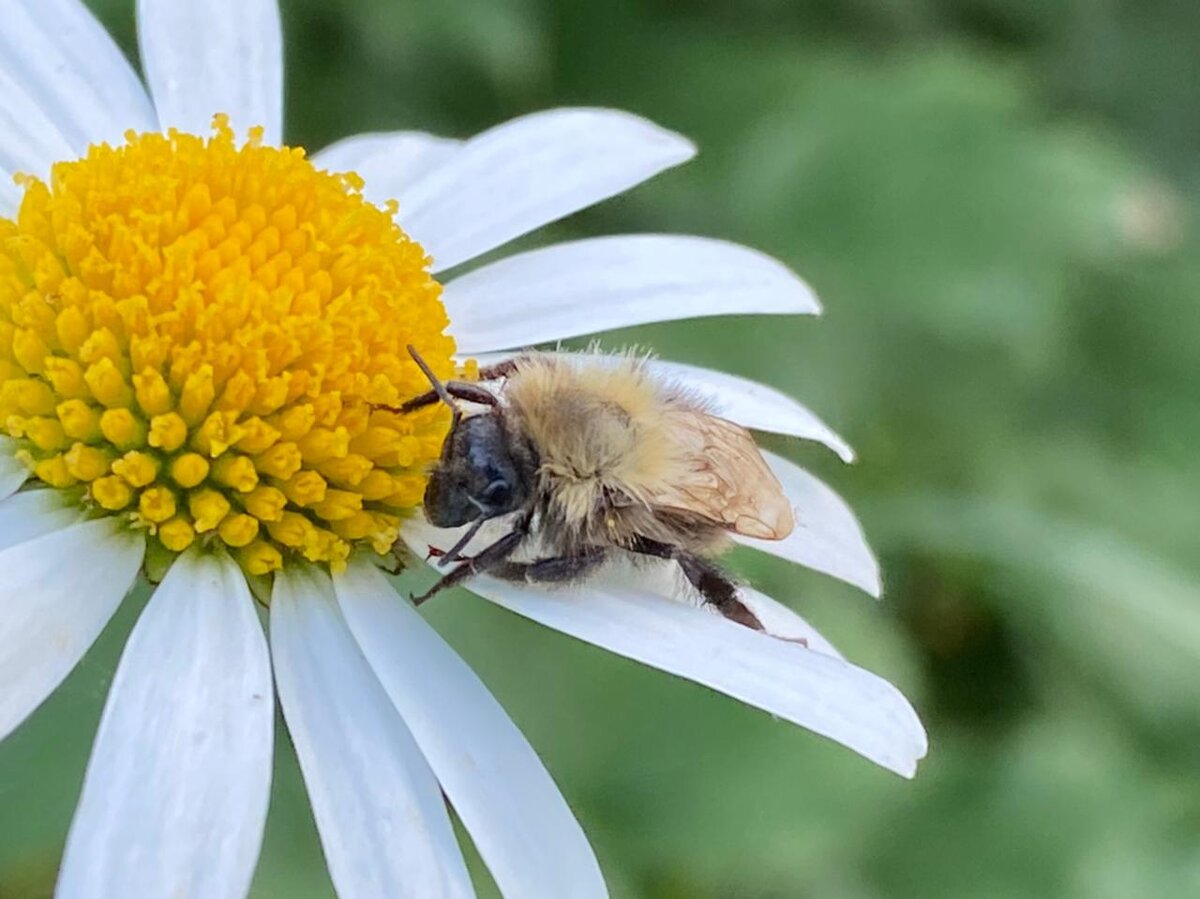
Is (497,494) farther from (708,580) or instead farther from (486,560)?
(708,580)

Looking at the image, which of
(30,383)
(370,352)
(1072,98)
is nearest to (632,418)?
(370,352)

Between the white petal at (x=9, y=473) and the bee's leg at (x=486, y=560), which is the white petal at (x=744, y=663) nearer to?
the bee's leg at (x=486, y=560)

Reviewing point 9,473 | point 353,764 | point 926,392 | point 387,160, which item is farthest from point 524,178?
point 926,392

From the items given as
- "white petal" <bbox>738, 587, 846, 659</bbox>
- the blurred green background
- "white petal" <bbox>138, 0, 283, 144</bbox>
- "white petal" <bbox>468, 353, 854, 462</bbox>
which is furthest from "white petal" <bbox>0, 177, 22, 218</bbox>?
"white petal" <bbox>738, 587, 846, 659</bbox>

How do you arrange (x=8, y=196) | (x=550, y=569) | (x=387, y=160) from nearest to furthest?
1. (x=550, y=569)
2. (x=8, y=196)
3. (x=387, y=160)

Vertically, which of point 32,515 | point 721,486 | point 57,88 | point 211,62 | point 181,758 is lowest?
point 181,758

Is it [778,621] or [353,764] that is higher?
[778,621]

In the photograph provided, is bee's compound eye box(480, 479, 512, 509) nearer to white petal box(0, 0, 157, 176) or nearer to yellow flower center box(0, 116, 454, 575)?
yellow flower center box(0, 116, 454, 575)
